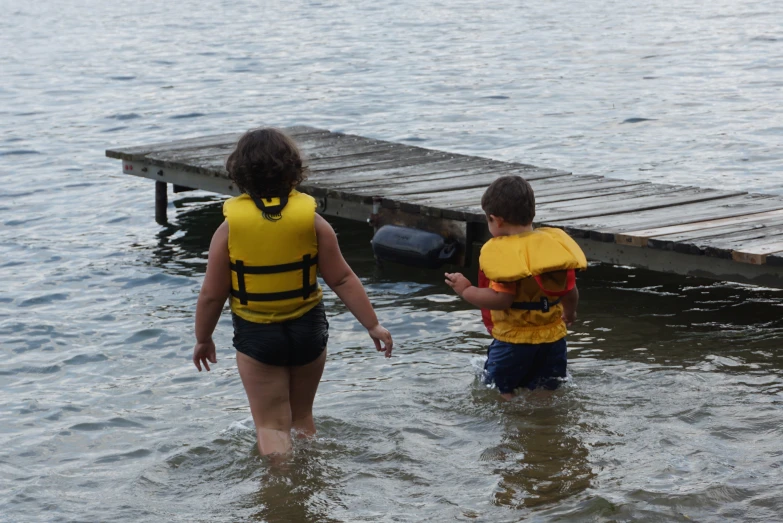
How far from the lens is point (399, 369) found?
802 centimetres

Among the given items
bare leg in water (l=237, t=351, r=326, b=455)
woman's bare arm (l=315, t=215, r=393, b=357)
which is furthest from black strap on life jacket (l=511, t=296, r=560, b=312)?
bare leg in water (l=237, t=351, r=326, b=455)

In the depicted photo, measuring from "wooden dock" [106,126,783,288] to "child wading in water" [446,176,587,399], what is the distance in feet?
7.40

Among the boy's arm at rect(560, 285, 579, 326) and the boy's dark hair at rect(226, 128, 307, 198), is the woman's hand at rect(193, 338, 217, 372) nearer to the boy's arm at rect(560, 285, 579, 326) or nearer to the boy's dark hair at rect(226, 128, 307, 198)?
the boy's dark hair at rect(226, 128, 307, 198)

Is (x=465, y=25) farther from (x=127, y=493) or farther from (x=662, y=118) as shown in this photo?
(x=127, y=493)

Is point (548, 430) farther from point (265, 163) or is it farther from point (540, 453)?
point (265, 163)

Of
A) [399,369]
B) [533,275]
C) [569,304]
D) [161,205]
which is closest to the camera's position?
[533,275]

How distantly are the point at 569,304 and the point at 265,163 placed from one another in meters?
2.17

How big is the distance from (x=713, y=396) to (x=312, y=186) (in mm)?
5570

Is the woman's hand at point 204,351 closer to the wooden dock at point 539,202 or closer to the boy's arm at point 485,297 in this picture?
the boy's arm at point 485,297

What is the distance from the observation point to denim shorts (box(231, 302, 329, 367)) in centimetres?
541

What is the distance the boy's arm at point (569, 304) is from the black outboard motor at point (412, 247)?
12.2ft

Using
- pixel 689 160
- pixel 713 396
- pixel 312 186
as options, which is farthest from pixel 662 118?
pixel 713 396

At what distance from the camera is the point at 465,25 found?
3925cm

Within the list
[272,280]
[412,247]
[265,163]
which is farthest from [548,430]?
[412,247]
